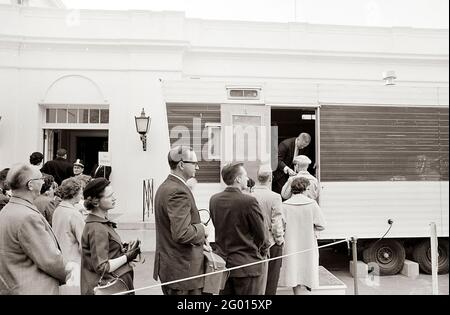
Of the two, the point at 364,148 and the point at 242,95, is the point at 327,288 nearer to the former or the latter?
the point at 364,148

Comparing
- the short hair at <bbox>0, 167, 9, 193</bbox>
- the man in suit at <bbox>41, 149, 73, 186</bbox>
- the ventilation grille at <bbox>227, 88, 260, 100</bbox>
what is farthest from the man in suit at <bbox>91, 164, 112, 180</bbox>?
the ventilation grille at <bbox>227, 88, 260, 100</bbox>

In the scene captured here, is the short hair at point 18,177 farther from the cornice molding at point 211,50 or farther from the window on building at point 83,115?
the window on building at point 83,115

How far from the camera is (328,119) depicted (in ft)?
15.2

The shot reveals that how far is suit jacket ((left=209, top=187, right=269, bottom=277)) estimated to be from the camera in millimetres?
2717

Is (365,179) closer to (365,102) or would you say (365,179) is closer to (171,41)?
(365,102)

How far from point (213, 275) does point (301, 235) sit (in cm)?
143

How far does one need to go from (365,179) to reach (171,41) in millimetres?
4256

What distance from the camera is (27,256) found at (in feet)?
6.89

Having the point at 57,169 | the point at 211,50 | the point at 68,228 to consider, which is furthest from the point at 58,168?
the point at 211,50

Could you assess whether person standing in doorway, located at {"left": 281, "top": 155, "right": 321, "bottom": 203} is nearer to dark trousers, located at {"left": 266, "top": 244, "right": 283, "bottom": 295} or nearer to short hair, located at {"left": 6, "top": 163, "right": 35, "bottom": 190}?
dark trousers, located at {"left": 266, "top": 244, "right": 283, "bottom": 295}

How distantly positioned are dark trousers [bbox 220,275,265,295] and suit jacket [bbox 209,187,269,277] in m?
0.05
